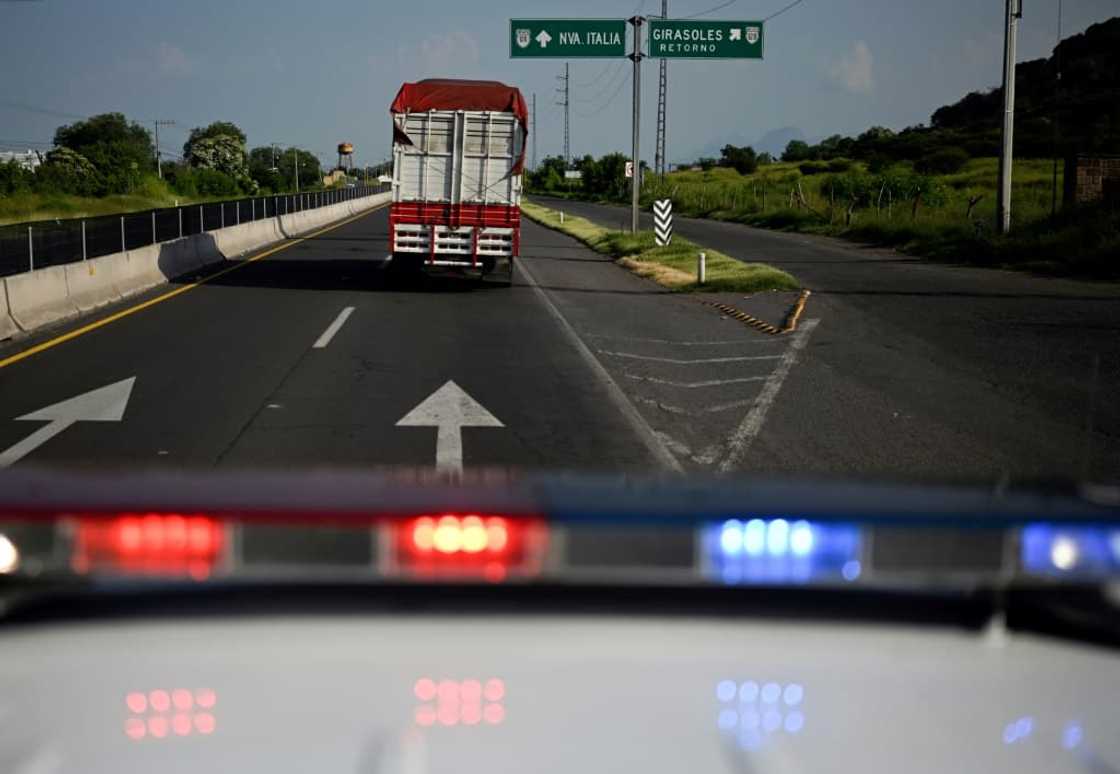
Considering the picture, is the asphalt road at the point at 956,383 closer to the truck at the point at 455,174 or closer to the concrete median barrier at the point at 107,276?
the truck at the point at 455,174

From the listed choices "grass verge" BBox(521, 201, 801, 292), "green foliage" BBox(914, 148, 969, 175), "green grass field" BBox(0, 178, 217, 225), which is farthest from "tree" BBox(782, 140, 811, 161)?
"grass verge" BBox(521, 201, 801, 292)

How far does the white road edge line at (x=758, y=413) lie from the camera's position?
9.72 m

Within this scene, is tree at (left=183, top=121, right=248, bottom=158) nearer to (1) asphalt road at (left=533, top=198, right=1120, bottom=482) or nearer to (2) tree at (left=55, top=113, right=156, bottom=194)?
(2) tree at (left=55, top=113, right=156, bottom=194)

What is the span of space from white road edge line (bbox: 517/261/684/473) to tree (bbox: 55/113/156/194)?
68340mm

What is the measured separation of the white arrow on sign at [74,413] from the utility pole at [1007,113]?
72.3ft

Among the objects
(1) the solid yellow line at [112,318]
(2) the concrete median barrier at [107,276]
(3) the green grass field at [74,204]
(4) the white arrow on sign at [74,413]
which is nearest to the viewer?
(4) the white arrow on sign at [74,413]

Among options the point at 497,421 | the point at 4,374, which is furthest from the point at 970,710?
the point at 4,374

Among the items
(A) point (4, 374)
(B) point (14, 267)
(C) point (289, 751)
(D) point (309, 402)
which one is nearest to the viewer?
(C) point (289, 751)

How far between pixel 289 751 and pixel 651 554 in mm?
580

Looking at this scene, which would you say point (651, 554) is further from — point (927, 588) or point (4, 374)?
point (4, 374)

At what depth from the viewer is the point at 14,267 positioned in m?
21.1

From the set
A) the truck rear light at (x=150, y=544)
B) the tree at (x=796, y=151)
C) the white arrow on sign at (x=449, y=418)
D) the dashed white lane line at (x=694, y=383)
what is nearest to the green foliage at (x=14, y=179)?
the dashed white lane line at (x=694, y=383)

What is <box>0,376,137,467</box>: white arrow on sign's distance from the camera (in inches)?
374

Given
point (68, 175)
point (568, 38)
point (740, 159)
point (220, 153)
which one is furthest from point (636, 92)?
point (220, 153)
